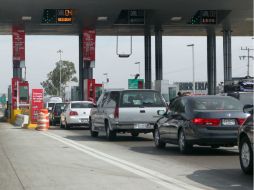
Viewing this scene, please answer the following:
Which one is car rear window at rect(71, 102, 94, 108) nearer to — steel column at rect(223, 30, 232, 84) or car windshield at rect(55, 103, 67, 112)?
car windshield at rect(55, 103, 67, 112)

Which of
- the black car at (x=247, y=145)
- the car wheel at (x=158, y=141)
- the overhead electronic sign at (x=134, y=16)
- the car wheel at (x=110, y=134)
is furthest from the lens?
the overhead electronic sign at (x=134, y=16)

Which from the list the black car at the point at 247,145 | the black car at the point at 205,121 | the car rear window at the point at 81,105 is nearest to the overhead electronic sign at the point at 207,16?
the car rear window at the point at 81,105

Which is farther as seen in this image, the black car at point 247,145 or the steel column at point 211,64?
the steel column at point 211,64

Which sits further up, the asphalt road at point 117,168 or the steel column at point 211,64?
the steel column at point 211,64

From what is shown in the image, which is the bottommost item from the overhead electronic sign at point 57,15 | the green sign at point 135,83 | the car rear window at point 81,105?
the car rear window at point 81,105

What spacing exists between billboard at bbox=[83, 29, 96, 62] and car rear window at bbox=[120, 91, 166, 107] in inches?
895

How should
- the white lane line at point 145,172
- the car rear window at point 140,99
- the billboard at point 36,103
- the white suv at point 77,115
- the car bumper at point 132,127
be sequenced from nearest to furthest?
1. the white lane line at point 145,172
2. the car bumper at point 132,127
3. the car rear window at point 140,99
4. the white suv at point 77,115
5. the billboard at point 36,103

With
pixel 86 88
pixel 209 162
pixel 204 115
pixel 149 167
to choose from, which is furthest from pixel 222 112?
pixel 86 88

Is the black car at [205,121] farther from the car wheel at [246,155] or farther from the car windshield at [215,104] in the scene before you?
the car wheel at [246,155]

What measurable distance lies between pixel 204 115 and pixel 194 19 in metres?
25.7

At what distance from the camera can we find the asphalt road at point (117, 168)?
9.59m

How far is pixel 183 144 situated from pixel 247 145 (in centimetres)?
Result: 389

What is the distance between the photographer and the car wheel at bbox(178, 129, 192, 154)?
14.4m

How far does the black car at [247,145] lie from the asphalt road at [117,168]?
0.20m
